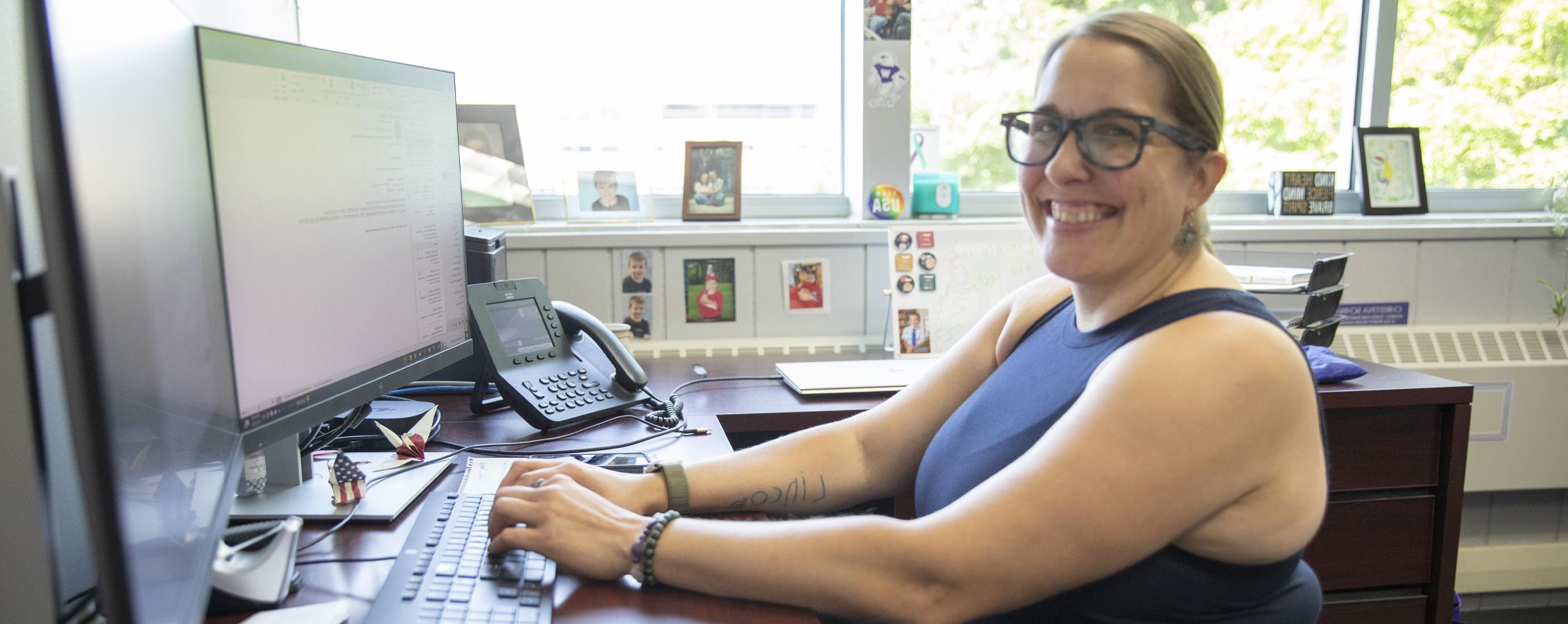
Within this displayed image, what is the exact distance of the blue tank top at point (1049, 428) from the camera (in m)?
0.94

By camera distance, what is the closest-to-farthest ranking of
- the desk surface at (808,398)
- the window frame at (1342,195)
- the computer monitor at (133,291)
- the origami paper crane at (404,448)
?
1. the computer monitor at (133,291)
2. the origami paper crane at (404,448)
3. the desk surface at (808,398)
4. the window frame at (1342,195)

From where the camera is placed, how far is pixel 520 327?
1.55m

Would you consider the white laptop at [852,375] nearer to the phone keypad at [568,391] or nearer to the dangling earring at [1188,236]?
the phone keypad at [568,391]

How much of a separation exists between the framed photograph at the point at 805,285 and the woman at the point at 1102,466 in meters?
1.05

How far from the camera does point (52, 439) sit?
2.08 feet

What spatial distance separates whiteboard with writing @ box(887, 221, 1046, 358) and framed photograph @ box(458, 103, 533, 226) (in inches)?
31.1

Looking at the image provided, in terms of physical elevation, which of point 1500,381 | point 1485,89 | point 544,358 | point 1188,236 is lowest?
point 1500,381

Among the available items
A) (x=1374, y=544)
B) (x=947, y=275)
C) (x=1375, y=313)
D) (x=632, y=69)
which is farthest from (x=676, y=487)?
(x=1375, y=313)

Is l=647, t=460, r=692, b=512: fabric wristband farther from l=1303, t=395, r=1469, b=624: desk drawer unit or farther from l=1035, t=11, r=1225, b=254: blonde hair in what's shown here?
l=1303, t=395, r=1469, b=624: desk drawer unit

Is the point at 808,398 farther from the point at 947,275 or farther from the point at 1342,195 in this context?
the point at 1342,195

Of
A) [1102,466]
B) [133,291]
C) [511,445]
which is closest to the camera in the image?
[133,291]

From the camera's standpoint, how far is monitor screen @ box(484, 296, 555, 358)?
4.98 feet

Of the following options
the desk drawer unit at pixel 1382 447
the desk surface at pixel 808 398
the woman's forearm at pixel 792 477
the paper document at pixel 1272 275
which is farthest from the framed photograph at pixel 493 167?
the desk drawer unit at pixel 1382 447

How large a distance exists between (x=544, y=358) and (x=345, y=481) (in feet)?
1.67
